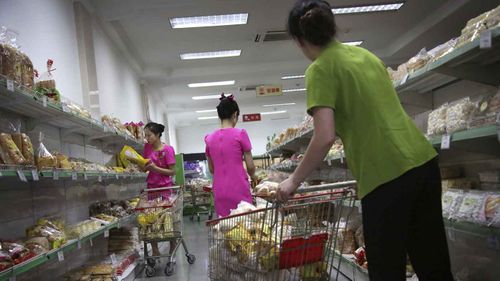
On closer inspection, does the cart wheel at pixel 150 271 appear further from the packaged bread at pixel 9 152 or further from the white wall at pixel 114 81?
the white wall at pixel 114 81

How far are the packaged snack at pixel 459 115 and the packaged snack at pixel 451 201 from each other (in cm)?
43

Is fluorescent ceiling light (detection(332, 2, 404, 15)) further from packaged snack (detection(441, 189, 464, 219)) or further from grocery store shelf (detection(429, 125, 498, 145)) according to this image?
grocery store shelf (detection(429, 125, 498, 145))

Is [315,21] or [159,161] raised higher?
[315,21]

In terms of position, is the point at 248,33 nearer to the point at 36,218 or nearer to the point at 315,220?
the point at 36,218

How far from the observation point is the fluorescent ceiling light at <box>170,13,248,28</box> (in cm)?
721

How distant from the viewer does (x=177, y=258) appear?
5.39m

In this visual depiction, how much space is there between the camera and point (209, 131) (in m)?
20.7

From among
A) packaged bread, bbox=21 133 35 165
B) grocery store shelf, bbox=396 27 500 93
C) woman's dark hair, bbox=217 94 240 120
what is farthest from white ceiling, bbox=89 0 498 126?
packaged bread, bbox=21 133 35 165

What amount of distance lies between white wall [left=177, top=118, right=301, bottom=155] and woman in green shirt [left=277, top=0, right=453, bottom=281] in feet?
62.7

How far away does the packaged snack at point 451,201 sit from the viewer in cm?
229

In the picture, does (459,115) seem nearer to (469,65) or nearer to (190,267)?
(469,65)

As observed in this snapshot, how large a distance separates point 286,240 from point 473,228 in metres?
1.02

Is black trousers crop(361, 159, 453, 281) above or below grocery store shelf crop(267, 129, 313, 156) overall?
below

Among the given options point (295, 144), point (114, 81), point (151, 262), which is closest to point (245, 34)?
point (295, 144)
